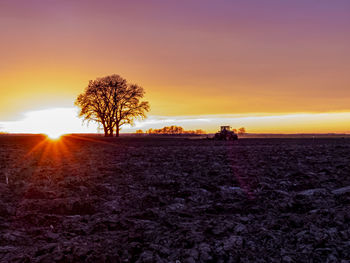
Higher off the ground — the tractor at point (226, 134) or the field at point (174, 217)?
the tractor at point (226, 134)

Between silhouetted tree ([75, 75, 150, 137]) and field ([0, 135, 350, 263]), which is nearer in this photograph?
field ([0, 135, 350, 263])

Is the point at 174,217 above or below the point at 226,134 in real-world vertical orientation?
below

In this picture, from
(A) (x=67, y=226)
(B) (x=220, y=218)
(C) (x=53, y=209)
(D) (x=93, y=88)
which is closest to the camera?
(A) (x=67, y=226)

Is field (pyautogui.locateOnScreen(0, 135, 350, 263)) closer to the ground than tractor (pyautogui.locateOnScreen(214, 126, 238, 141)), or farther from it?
closer to the ground

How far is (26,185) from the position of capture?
25.4 ft

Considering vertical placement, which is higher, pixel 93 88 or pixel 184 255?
pixel 93 88

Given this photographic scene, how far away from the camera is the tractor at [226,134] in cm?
4495

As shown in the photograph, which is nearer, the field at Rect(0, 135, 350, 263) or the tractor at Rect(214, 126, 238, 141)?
the field at Rect(0, 135, 350, 263)

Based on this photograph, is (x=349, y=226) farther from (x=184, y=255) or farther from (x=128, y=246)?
(x=128, y=246)

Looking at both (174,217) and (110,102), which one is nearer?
(174,217)

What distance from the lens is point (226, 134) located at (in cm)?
4572

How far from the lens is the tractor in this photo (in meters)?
44.9

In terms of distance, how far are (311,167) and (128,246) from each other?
8968 mm

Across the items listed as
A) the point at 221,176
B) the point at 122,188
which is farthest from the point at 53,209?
the point at 221,176
